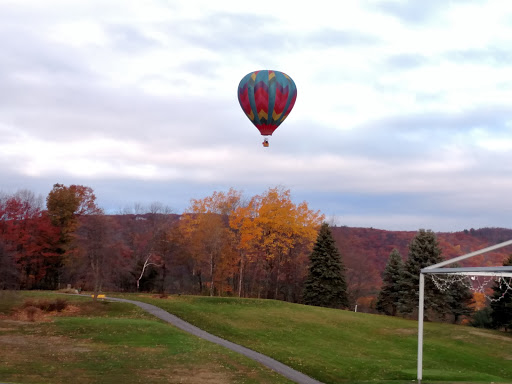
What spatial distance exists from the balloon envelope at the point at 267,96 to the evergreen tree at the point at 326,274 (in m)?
22.4

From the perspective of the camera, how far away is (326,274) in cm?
5347

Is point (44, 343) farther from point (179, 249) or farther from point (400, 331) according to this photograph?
point (179, 249)

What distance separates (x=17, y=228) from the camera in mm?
54594

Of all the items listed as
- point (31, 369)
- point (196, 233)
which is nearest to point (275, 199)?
point (196, 233)

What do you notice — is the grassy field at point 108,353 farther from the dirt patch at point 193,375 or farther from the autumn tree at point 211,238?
the autumn tree at point 211,238

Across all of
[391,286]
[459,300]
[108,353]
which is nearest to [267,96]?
[108,353]

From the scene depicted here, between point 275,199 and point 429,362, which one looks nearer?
point 429,362

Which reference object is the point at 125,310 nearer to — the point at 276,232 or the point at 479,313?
the point at 276,232

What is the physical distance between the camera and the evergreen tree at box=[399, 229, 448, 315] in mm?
49906

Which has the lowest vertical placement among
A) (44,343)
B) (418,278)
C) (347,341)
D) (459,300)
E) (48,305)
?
(347,341)

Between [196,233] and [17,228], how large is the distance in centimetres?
1806

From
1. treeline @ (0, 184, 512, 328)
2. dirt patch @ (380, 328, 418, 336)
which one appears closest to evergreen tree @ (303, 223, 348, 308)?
treeline @ (0, 184, 512, 328)

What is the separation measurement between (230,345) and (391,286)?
1129 inches

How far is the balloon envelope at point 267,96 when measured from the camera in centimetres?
3269
